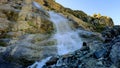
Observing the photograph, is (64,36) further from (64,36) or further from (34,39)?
(34,39)

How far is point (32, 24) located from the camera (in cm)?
5156

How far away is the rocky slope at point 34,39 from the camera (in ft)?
88.7

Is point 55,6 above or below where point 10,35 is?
above

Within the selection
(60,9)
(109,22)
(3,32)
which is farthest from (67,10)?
(3,32)

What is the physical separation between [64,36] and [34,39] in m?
7.33

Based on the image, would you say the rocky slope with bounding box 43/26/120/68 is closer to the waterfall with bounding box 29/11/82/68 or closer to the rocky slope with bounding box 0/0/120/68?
the rocky slope with bounding box 0/0/120/68

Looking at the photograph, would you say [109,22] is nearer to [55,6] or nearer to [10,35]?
[55,6]

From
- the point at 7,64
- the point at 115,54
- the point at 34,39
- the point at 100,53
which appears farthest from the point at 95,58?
the point at 34,39

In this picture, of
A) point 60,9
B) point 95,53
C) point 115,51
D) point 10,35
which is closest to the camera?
point 115,51

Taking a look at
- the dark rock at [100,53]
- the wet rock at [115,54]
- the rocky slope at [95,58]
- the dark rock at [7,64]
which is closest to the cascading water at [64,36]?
the dark rock at [7,64]

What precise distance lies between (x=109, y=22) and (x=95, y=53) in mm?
53542

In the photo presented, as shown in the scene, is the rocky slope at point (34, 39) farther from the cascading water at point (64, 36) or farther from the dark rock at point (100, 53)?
the cascading water at point (64, 36)

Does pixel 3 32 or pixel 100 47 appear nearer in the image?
pixel 100 47

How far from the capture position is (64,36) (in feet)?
166
